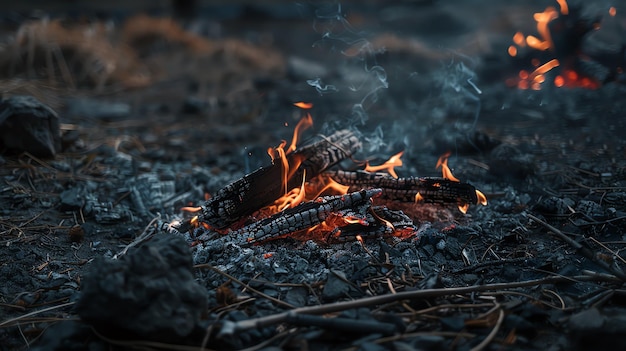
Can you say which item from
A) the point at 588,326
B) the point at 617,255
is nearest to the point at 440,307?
the point at 588,326

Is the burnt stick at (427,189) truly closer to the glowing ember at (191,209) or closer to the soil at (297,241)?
the soil at (297,241)

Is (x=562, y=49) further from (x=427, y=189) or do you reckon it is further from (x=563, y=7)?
(x=427, y=189)

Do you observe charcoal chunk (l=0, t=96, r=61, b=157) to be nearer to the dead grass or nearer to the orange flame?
the dead grass

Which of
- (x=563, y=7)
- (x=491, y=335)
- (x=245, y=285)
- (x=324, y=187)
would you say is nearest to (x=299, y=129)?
(x=324, y=187)

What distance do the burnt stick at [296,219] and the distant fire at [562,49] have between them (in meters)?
5.00

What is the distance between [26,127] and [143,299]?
3.42 m

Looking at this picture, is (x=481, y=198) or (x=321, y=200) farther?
(x=481, y=198)

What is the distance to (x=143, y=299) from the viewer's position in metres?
2.49

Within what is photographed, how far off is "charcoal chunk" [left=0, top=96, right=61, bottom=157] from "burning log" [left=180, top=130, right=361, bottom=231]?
227cm

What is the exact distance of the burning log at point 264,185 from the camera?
3.77 m

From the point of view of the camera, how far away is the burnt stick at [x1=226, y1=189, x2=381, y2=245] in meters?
3.56

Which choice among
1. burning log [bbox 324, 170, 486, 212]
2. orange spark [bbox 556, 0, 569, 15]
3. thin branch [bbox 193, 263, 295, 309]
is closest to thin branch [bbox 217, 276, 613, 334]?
thin branch [bbox 193, 263, 295, 309]

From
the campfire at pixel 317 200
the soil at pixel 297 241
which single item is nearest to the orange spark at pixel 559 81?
the soil at pixel 297 241

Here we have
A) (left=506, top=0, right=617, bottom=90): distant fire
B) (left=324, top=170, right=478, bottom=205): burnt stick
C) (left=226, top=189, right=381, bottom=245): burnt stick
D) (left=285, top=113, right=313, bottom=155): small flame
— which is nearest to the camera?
(left=226, top=189, right=381, bottom=245): burnt stick
